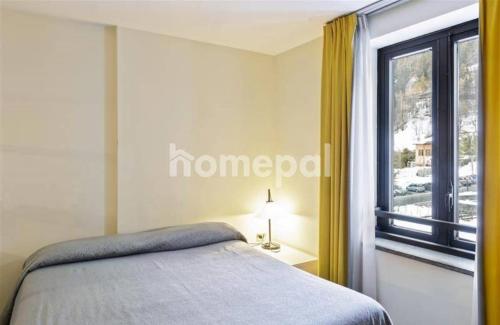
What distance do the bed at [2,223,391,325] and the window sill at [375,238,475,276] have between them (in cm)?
69

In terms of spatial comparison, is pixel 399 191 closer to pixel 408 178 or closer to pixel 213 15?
pixel 408 178

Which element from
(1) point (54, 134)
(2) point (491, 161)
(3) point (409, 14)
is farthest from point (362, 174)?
(1) point (54, 134)

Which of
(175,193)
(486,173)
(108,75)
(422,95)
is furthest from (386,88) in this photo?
(108,75)

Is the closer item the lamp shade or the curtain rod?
the curtain rod

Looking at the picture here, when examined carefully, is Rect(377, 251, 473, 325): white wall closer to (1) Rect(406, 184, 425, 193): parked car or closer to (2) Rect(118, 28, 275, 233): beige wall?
(1) Rect(406, 184, 425, 193): parked car

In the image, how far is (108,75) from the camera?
2.63m

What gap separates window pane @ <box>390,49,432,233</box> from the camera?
223cm

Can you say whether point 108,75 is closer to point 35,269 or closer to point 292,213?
point 35,269

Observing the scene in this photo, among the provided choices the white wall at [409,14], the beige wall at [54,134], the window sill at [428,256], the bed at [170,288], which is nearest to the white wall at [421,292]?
the window sill at [428,256]

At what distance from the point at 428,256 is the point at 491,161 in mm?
748

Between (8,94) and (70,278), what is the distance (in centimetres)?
142

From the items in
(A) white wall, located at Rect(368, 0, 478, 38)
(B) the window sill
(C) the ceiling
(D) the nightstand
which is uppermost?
(C) the ceiling

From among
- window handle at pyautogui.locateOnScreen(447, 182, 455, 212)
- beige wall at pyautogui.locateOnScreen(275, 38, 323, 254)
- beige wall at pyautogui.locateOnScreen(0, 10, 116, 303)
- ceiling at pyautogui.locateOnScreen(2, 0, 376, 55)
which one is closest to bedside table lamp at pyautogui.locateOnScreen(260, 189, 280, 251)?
beige wall at pyautogui.locateOnScreen(275, 38, 323, 254)

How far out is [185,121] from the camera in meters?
2.90
